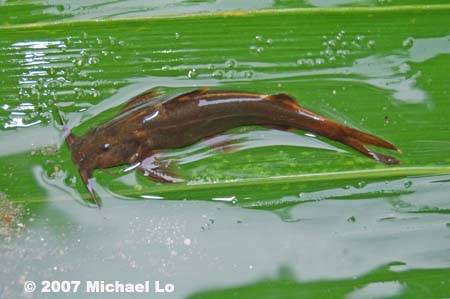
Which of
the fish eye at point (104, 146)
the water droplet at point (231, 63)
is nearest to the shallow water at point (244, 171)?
the water droplet at point (231, 63)

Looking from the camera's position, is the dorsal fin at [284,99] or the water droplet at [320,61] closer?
the dorsal fin at [284,99]

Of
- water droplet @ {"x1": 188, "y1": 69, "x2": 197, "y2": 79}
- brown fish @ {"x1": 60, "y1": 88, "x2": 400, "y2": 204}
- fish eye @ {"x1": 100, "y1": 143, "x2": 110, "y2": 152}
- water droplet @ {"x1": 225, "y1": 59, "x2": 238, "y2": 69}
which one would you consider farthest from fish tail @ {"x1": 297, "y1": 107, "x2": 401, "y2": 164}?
fish eye @ {"x1": 100, "y1": 143, "x2": 110, "y2": 152}

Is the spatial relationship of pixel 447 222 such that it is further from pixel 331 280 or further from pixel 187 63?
pixel 187 63

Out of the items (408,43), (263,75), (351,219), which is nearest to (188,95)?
(263,75)

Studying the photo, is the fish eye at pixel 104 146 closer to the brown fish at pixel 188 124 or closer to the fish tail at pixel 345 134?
the brown fish at pixel 188 124

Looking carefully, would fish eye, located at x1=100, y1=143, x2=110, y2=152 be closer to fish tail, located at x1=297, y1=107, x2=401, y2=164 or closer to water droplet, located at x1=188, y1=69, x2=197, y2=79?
water droplet, located at x1=188, y1=69, x2=197, y2=79
